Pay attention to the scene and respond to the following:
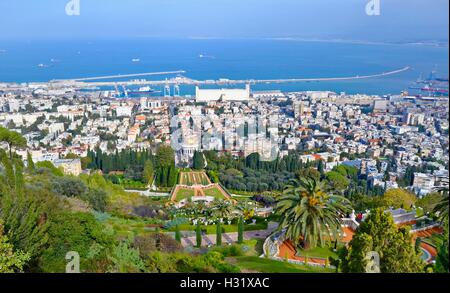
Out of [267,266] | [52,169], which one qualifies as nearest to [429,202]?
[267,266]

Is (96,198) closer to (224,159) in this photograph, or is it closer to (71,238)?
(71,238)

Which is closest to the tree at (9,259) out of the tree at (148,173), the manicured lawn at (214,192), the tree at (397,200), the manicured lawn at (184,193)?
the tree at (397,200)

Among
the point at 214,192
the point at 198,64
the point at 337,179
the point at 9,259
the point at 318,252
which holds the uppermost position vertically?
the point at 198,64

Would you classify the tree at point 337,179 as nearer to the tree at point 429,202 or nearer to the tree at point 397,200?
the tree at point 397,200

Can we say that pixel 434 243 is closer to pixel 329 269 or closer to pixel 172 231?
pixel 329 269

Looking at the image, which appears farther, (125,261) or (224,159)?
(224,159)

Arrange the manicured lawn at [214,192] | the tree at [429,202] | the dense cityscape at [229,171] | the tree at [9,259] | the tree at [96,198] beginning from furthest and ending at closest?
the manicured lawn at [214,192]
the tree at [429,202]
the tree at [96,198]
the dense cityscape at [229,171]
the tree at [9,259]
